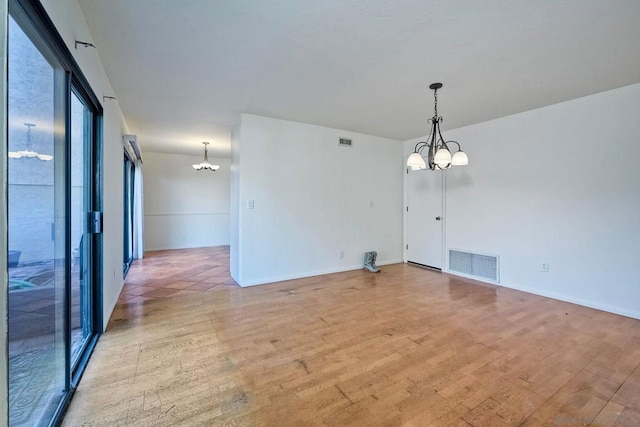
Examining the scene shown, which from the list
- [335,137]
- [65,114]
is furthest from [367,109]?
[65,114]

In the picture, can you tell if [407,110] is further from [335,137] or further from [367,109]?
[335,137]

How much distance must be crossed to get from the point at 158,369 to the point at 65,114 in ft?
6.29

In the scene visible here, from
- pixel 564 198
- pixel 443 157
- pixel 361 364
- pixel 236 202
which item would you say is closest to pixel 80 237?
pixel 236 202

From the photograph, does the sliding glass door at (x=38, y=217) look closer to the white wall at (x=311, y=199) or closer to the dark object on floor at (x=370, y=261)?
the white wall at (x=311, y=199)

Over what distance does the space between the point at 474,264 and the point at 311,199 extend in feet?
9.79

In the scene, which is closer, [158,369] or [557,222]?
[158,369]

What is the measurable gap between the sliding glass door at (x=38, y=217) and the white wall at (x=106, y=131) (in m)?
0.16

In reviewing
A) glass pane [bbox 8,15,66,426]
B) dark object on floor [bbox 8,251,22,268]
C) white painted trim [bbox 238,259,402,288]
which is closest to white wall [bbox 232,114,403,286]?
white painted trim [bbox 238,259,402,288]

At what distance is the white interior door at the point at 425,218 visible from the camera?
5133 mm

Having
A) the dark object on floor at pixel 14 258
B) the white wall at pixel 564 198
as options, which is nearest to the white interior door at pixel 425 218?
the white wall at pixel 564 198

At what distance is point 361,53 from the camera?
2.40 metres

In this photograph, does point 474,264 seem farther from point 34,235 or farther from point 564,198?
point 34,235

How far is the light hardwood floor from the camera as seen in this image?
1.66m

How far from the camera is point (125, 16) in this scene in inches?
77.5
